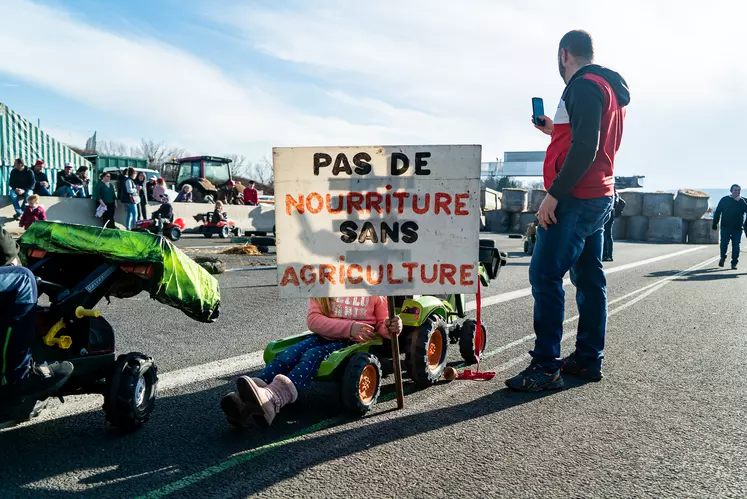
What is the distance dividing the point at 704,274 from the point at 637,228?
19.3 meters

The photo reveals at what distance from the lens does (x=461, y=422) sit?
3.47 m

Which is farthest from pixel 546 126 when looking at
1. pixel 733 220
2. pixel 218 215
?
pixel 218 215

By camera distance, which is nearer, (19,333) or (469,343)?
(19,333)

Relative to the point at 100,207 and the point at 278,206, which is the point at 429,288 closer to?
the point at 278,206

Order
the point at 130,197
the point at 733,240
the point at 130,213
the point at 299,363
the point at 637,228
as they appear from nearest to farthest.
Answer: the point at 299,363, the point at 733,240, the point at 130,197, the point at 130,213, the point at 637,228

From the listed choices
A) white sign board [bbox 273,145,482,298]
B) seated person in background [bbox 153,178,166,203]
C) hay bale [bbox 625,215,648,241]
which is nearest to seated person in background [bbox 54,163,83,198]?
seated person in background [bbox 153,178,166,203]

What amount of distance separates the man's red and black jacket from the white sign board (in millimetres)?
736

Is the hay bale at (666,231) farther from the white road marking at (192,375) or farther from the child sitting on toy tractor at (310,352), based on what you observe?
the child sitting on toy tractor at (310,352)

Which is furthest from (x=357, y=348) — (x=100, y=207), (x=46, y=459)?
(x=100, y=207)

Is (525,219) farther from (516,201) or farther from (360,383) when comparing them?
(360,383)

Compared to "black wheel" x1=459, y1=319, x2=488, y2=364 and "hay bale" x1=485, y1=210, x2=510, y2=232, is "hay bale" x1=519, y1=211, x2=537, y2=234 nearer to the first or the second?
"hay bale" x1=485, y1=210, x2=510, y2=232

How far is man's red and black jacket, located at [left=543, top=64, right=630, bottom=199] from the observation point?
392 cm

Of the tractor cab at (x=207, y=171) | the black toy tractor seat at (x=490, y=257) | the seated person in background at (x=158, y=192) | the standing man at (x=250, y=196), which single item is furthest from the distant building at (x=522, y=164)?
the black toy tractor seat at (x=490, y=257)

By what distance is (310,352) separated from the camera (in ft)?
11.5
